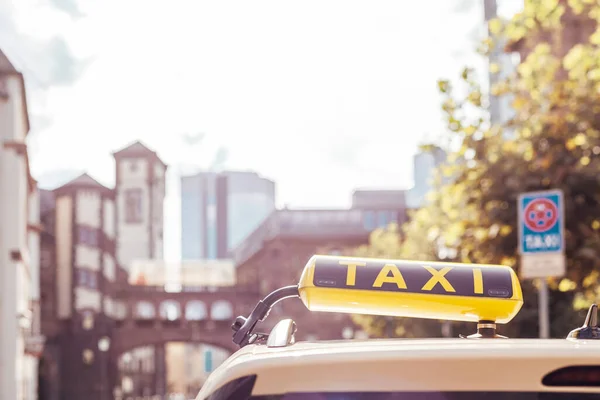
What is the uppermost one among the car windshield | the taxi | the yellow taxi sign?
the yellow taxi sign

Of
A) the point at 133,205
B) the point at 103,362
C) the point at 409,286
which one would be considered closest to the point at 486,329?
the point at 409,286

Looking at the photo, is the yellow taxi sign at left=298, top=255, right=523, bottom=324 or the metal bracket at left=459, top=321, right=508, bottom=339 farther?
the metal bracket at left=459, top=321, right=508, bottom=339

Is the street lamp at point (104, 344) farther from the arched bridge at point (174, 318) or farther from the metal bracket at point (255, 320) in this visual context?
the metal bracket at point (255, 320)

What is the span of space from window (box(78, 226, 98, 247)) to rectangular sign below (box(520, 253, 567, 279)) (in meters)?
62.9

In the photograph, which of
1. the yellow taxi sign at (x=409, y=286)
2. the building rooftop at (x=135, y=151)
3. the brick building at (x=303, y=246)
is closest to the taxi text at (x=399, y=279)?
the yellow taxi sign at (x=409, y=286)

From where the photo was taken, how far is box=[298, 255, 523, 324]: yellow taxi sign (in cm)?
262

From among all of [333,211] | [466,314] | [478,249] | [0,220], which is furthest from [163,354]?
[466,314]

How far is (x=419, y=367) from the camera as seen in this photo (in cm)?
207

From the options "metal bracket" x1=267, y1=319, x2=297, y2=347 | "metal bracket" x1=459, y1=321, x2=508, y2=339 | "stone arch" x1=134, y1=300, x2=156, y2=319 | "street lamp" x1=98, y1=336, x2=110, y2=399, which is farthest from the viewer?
"stone arch" x1=134, y1=300, x2=156, y2=319

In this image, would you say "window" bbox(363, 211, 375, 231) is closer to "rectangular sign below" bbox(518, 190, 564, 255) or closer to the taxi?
"rectangular sign below" bbox(518, 190, 564, 255)

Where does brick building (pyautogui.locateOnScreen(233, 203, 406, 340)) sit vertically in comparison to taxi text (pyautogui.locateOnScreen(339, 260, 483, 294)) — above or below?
below

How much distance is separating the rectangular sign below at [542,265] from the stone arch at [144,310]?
70.9 m

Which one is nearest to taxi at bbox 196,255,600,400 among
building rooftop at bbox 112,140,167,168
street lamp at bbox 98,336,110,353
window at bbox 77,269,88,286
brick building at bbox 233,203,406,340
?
window at bbox 77,269,88,286

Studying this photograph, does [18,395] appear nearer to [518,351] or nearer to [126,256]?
[518,351]
